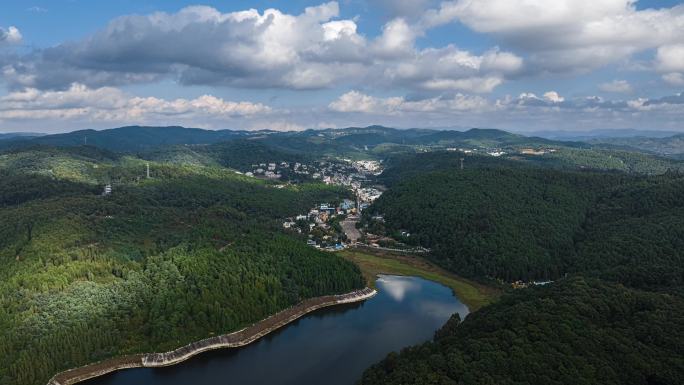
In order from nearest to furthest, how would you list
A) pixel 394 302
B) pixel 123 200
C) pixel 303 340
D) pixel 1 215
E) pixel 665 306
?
pixel 665 306 → pixel 303 340 → pixel 394 302 → pixel 1 215 → pixel 123 200

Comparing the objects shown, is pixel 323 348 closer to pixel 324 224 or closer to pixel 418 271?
pixel 418 271

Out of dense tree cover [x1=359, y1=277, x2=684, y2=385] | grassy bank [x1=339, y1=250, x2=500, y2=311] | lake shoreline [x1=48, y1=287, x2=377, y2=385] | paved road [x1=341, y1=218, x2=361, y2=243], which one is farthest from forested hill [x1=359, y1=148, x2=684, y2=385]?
lake shoreline [x1=48, y1=287, x2=377, y2=385]

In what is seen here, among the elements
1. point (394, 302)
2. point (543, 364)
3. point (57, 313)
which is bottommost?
point (394, 302)

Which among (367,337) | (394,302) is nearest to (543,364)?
(367,337)

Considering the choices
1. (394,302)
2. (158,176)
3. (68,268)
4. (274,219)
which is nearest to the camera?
(68,268)

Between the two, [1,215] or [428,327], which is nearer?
[428,327]

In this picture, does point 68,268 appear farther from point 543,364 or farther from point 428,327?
point 543,364

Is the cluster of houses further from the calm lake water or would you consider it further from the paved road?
the calm lake water
